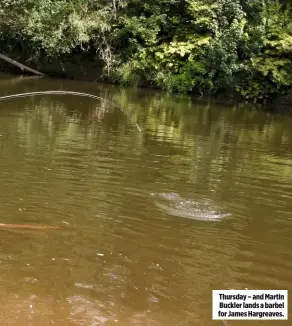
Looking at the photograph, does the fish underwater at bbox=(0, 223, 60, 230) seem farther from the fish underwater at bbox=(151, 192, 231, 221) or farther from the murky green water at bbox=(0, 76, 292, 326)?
the fish underwater at bbox=(151, 192, 231, 221)

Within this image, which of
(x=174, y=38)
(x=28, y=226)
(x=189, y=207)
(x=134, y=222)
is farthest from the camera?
(x=174, y=38)

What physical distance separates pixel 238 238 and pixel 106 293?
2.38m

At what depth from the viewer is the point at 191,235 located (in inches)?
254

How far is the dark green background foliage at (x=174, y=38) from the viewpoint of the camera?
2539 centimetres

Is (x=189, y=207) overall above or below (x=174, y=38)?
below

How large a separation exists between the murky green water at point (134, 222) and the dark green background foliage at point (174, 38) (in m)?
12.2

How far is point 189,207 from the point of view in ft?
25.1

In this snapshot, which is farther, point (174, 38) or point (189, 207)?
point (174, 38)

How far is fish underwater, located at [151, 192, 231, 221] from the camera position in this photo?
7.25m

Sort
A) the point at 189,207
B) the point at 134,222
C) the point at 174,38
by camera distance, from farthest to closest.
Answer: the point at 174,38 < the point at 189,207 < the point at 134,222

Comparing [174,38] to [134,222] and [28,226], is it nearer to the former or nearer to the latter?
[134,222]

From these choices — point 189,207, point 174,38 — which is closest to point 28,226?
point 189,207

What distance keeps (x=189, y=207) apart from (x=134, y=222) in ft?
4.16

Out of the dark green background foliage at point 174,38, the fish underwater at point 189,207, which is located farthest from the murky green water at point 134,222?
the dark green background foliage at point 174,38
